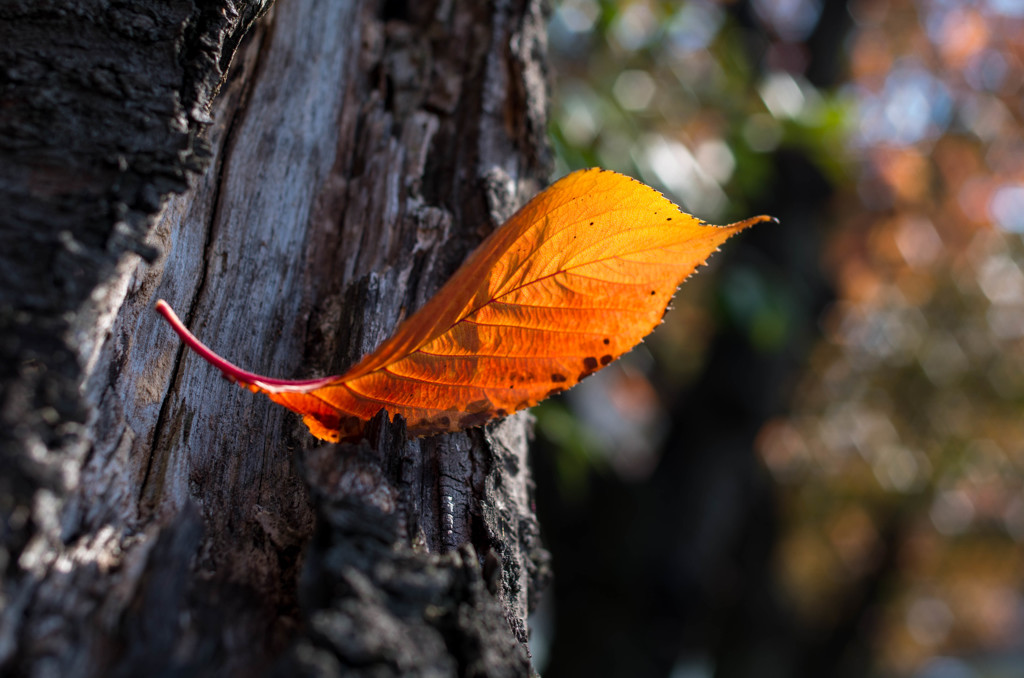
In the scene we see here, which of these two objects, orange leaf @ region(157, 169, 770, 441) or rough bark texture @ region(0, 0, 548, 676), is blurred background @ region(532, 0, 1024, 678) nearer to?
rough bark texture @ region(0, 0, 548, 676)

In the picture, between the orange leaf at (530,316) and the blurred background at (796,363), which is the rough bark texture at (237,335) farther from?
the blurred background at (796,363)

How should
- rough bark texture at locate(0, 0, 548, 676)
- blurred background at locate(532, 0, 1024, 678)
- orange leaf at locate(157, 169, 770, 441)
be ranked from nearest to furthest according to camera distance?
1. rough bark texture at locate(0, 0, 548, 676)
2. orange leaf at locate(157, 169, 770, 441)
3. blurred background at locate(532, 0, 1024, 678)

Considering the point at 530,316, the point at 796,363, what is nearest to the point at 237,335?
the point at 530,316

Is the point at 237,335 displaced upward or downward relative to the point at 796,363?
upward

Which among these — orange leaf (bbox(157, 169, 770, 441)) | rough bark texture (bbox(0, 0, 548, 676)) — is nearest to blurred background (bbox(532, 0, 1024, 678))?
rough bark texture (bbox(0, 0, 548, 676))

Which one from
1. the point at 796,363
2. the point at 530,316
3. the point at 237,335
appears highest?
the point at 530,316

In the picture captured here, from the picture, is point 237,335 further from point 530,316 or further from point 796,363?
point 796,363

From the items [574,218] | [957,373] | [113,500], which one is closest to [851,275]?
[957,373]
